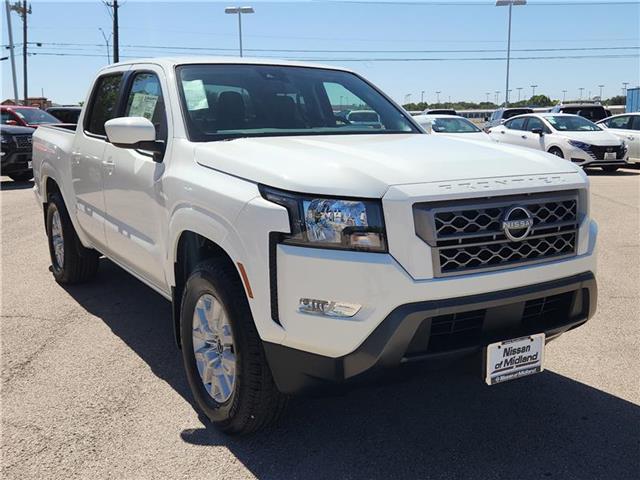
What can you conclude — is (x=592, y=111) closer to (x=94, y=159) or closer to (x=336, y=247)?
(x=94, y=159)

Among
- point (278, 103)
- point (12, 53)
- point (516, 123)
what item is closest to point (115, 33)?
point (12, 53)

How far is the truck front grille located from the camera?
8.71 ft

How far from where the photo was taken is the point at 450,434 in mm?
3262

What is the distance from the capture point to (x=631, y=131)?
17719mm

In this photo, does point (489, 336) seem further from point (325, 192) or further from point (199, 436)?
point (199, 436)

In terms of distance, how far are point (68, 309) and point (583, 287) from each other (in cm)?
415

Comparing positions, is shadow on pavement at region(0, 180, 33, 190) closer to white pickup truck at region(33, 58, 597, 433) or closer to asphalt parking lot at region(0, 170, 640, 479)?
asphalt parking lot at region(0, 170, 640, 479)

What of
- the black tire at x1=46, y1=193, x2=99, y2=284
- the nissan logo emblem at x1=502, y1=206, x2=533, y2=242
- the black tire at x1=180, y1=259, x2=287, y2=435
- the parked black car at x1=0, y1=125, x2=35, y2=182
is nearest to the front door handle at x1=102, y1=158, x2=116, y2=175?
the black tire at x1=46, y1=193, x2=99, y2=284

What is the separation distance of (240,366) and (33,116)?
55.5 feet

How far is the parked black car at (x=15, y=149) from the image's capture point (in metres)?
14.6

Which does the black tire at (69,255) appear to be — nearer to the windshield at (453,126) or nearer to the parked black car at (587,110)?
A: the windshield at (453,126)

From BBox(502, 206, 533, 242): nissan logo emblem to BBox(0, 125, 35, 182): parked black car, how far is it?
47.0 feet

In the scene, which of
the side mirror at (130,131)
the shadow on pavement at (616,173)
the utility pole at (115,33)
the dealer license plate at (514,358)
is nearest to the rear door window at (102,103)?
the side mirror at (130,131)

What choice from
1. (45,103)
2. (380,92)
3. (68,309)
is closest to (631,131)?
(380,92)
